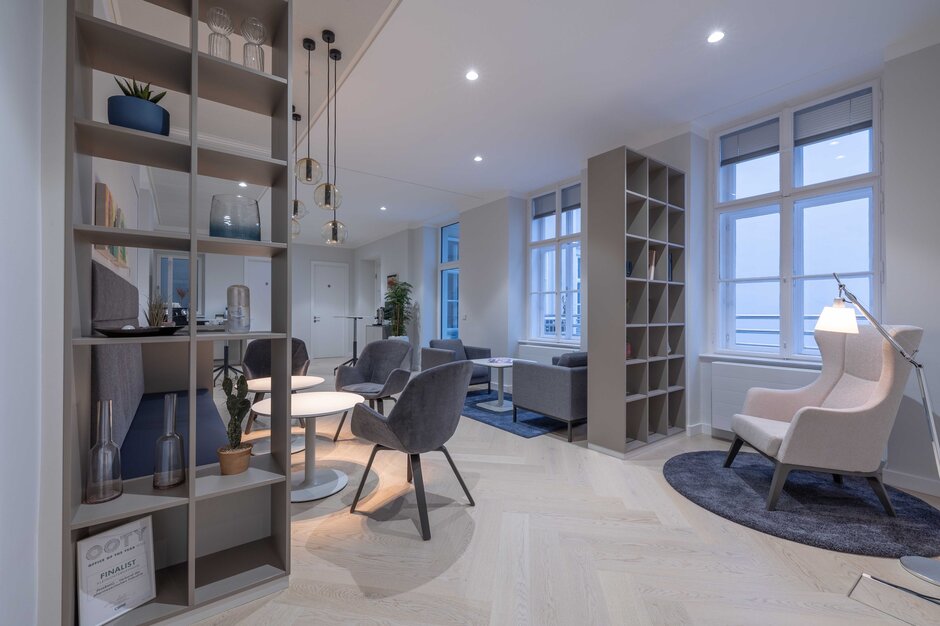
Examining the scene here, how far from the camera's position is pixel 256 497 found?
1.78 m

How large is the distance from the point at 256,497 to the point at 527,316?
4.68 metres

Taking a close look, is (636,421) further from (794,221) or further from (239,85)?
(239,85)

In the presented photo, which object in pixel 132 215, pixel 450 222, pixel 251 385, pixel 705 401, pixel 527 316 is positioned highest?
pixel 450 222

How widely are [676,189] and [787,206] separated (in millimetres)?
916

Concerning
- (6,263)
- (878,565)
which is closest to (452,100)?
(6,263)

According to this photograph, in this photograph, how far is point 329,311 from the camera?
1003 centimetres

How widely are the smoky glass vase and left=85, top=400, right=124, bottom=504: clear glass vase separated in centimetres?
73

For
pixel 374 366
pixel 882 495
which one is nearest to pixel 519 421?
pixel 374 366

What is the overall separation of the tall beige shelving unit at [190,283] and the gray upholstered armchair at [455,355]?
333 centimetres

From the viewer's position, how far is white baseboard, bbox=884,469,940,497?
101 inches

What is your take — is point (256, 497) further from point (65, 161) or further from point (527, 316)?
point (527, 316)

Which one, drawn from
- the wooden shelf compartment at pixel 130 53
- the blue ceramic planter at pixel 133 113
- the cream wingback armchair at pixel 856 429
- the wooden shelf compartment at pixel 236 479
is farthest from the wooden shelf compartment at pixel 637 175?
the wooden shelf compartment at pixel 236 479

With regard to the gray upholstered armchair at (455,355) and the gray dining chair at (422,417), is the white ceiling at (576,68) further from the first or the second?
the gray upholstered armchair at (455,355)

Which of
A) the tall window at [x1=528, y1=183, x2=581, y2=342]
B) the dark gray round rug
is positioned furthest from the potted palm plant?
the tall window at [x1=528, y1=183, x2=581, y2=342]
